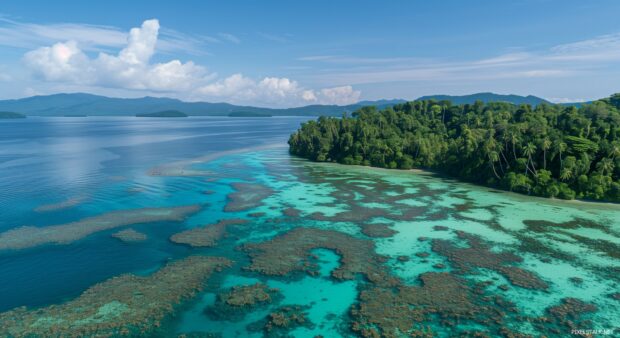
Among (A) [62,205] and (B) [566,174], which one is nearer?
(A) [62,205]

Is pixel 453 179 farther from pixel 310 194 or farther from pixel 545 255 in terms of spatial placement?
pixel 545 255

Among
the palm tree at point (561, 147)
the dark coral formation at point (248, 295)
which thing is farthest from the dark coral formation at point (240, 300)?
the palm tree at point (561, 147)

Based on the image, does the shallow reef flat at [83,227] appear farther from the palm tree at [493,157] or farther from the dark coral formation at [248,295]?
the palm tree at [493,157]

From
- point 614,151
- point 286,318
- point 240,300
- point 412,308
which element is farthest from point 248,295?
point 614,151

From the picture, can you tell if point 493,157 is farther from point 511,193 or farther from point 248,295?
point 248,295

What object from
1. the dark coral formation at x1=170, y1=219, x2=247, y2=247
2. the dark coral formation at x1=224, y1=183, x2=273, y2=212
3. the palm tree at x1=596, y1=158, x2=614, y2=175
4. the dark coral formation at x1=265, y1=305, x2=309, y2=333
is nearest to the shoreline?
Result: the palm tree at x1=596, y1=158, x2=614, y2=175

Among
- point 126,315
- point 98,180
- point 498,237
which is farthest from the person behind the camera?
point 98,180

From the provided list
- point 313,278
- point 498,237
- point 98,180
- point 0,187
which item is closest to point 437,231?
point 498,237
